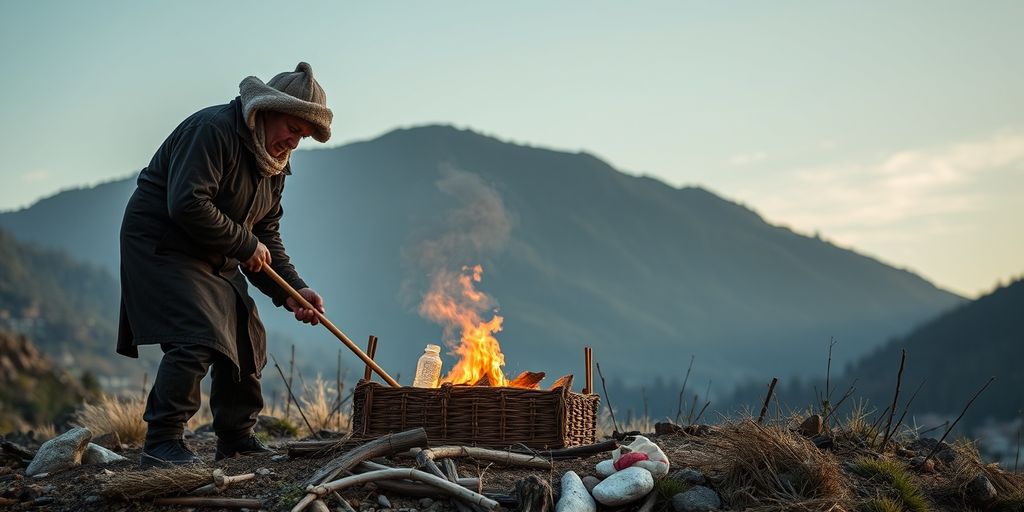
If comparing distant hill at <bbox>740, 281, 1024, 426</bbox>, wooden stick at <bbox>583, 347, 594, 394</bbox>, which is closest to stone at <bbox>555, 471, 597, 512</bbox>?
wooden stick at <bbox>583, 347, 594, 394</bbox>

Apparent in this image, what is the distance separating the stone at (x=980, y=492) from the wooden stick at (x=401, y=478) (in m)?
2.73

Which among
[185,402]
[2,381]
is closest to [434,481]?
[185,402]

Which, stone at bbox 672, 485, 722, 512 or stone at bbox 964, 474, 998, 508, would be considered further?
stone at bbox 964, 474, 998, 508

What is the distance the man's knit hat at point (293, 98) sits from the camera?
5449 mm

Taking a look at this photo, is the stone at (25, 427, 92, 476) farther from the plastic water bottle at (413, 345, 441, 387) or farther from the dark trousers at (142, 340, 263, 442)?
the plastic water bottle at (413, 345, 441, 387)

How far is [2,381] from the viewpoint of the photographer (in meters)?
44.8

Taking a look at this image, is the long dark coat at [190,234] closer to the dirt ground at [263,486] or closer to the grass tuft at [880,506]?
the dirt ground at [263,486]

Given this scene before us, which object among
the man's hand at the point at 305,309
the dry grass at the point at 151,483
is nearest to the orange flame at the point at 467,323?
the man's hand at the point at 305,309

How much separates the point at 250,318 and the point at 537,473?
182cm

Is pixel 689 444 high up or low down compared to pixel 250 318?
down

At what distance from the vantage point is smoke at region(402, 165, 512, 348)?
7141 mm

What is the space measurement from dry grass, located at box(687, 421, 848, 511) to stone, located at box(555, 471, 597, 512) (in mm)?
699

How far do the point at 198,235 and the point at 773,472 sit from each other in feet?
10.3

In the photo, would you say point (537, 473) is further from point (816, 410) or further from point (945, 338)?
point (945, 338)
